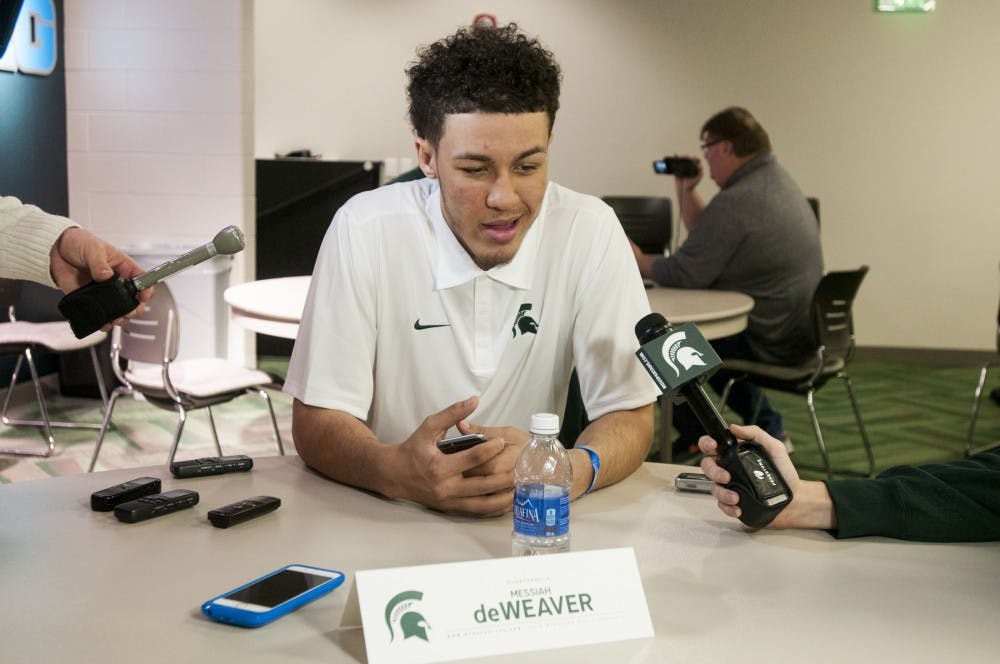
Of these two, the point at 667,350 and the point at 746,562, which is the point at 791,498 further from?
the point at 667,350

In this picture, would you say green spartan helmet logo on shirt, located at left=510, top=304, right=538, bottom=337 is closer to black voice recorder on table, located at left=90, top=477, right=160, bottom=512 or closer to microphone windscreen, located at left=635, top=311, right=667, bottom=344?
microphone windscreen, located at left=635, top=311, right=667, bottom=344

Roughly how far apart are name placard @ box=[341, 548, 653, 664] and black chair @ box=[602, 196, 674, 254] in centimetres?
515

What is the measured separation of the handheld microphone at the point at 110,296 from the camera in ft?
4.80

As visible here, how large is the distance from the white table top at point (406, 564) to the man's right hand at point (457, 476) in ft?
0.11

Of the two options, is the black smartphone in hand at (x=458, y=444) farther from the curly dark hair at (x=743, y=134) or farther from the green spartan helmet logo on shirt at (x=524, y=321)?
the curly dark hair at (x=743, y=134)

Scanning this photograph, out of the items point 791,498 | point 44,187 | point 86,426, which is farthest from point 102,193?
point 791,498

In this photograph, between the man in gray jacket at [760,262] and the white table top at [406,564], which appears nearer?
the white table top at [406,564]

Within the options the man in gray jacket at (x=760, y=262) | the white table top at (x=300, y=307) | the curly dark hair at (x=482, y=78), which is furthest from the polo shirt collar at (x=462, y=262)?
the man in gray jacket at (x=760, y=262)

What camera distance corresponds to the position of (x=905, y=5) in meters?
6.95

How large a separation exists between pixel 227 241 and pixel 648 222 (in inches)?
200

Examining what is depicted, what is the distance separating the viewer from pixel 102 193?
5.78 metres

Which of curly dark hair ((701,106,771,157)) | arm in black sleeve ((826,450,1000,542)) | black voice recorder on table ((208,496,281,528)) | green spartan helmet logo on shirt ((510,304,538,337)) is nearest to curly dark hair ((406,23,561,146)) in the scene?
Answer: green spartan helmet logo on shirt ((510,304,538,337))

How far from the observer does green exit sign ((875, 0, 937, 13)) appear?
6922 mm

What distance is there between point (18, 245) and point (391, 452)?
0.68m
